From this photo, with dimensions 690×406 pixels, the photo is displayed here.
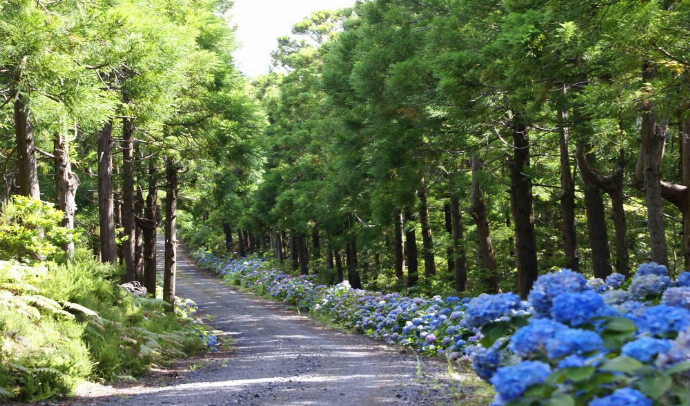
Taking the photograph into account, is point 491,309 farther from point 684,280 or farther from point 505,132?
point 505,132

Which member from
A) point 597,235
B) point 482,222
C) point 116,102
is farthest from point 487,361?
point 482,222

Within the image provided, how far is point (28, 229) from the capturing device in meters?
9.11

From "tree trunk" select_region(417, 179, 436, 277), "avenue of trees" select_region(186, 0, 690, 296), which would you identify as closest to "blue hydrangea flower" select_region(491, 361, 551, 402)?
"avenue of trees" select_region(186, 0, 690, 296)

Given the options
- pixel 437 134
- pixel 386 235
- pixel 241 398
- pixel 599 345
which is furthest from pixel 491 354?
pixel 386 235

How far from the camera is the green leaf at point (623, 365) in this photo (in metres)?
2.37

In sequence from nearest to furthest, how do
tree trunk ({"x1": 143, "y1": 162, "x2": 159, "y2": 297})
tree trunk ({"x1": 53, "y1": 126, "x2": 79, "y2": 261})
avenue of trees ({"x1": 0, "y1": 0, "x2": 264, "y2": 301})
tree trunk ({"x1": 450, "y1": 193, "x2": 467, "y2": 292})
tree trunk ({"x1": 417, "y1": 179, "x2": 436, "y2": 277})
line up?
avenue of trees ({"x1": 0, "y1": 0, "x2": 264, "y2": 301}) < tree trunk ({"x1": 53, "y1": 126, "x2": 79, "y2": 261}) < tree trunk ({"x1": 450, "y1": 193, "x2": 467, "y2": 292}) < tree trunk ({"x1": 143, "y1": 162, "x2": 159, "y2": 297}) < tree trunk ({"x1": 417, "y1": 179, "x2": 436, "y2": 277})

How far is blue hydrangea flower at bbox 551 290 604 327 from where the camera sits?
9.09ft

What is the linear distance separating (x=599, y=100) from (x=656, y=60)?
2.53ft

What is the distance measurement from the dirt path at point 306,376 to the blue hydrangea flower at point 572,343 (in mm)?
3951

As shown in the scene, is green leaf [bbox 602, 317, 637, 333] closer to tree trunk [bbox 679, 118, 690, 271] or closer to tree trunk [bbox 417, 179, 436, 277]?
tree trunk [bbox 679, 118, 690, 271]

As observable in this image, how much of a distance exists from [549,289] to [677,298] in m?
0.85

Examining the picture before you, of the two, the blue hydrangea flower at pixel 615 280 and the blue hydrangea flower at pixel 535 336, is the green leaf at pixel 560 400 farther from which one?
the blue hydrangea flower at pixel 615 280

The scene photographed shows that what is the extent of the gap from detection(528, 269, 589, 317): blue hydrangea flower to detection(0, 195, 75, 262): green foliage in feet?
24.9

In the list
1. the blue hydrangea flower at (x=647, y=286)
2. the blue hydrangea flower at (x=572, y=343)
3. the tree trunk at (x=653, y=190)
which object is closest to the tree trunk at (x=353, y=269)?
the tree trunk at (x=653, y=190)
